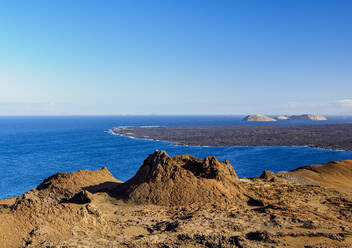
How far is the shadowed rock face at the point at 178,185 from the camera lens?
21.5m

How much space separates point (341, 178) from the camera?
3566cm

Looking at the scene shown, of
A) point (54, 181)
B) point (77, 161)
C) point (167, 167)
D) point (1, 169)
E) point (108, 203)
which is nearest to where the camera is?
point (108, 203)

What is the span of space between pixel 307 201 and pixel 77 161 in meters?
52.4

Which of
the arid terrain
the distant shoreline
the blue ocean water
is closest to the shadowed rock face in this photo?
the arid terrain

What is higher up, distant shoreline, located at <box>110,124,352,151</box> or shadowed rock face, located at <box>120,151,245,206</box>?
shadowed rock face, located at <box>120,151,245,206</box>

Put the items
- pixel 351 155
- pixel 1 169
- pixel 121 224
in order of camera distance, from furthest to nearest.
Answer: pixel 351 155 < pixel 1 169 < pixel 121 224

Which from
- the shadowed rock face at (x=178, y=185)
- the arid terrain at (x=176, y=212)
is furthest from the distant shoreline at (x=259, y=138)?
the shadowed rock face at (x=178, y=185)

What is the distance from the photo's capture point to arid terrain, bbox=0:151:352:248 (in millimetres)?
14078

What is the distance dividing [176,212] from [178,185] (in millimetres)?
3154

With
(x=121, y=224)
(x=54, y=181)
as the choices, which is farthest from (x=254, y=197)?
(x=54, y=181)

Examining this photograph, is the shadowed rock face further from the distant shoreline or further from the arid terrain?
the distant shoreline

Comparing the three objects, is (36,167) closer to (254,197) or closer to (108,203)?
(108,203)

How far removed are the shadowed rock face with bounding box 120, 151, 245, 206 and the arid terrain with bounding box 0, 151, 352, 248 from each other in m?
0.08

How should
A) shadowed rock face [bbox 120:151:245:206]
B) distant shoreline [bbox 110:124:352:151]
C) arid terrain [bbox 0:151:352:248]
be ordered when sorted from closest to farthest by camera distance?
arid terrain [bbox 0:151:352:248]
shadowed rock face [bbox 120:151:245:206]
distant shoreline [bbox 110:124:352:151]
